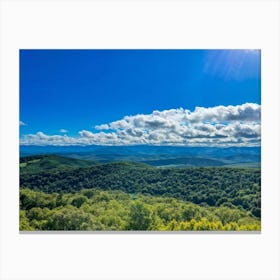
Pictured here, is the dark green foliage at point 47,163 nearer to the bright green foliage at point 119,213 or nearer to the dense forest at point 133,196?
the dense forest at point 133,196

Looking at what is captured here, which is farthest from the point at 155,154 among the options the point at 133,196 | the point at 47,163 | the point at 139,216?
the point at 47,163

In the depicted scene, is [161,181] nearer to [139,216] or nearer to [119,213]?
[139,216]

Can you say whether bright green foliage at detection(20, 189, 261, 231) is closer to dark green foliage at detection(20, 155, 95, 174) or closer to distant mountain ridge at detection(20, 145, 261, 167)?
dark green foliage at detection(20, 155, 95, 174)

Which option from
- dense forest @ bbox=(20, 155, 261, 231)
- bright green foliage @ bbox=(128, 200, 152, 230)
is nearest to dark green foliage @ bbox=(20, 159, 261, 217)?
dense forest @ bbox=(20, 155, 261, 231)

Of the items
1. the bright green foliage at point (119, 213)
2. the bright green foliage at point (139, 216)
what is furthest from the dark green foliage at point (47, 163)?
the bright green foliage at point (139, 216)
